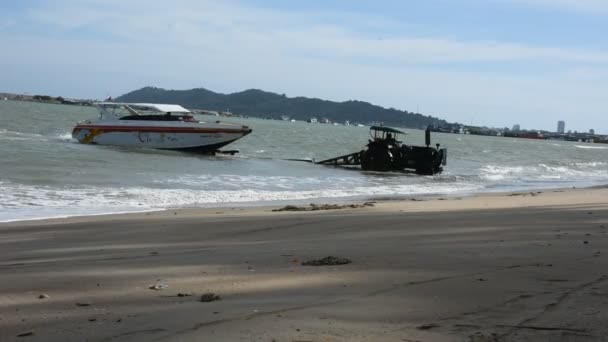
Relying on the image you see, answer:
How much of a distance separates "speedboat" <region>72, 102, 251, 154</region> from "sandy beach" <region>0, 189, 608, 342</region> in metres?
28.6

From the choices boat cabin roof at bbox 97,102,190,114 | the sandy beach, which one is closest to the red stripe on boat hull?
boat cabin roof at bbox 97,102,190,114

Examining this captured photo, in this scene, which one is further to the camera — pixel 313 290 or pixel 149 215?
pixel 149 215

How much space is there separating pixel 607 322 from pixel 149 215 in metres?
10.4

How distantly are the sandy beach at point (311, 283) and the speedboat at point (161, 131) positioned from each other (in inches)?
Result: 1124

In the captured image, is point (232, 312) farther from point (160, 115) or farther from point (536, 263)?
point (160, 115)

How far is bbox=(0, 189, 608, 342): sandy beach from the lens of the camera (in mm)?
4652

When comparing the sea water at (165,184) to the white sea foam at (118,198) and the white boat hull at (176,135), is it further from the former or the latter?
the white boat hull at (176,135)

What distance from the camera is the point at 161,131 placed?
130ft

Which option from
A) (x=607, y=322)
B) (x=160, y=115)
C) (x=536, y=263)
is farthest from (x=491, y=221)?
(x=160, y=115)

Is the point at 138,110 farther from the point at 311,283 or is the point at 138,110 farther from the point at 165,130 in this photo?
the point at 311,283

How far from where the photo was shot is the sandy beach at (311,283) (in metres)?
4.65

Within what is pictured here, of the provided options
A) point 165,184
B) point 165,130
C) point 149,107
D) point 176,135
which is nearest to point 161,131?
point 165,130

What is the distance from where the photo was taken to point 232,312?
5098 mm

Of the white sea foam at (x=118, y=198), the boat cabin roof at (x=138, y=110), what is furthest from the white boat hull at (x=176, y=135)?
the white sea foam at (x=118, y=198)
